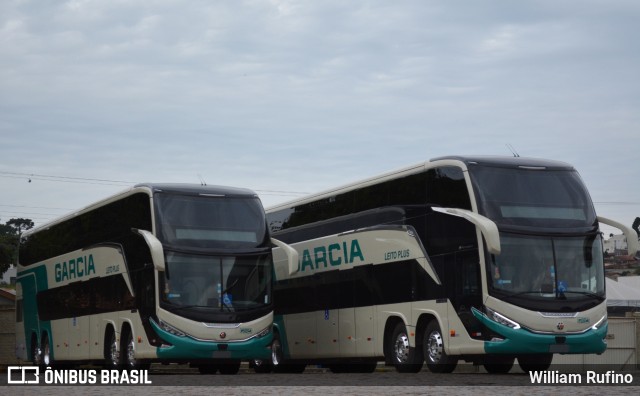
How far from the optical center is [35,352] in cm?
3716

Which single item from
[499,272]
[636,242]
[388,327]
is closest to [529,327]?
[499,272]

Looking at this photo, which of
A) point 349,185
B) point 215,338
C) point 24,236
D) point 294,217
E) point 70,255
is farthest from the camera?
point 24,236

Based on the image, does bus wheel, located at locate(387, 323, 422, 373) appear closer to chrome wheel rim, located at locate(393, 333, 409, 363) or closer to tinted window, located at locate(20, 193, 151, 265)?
chrome wheel rim, located at locate(393, 333, 409, 363)

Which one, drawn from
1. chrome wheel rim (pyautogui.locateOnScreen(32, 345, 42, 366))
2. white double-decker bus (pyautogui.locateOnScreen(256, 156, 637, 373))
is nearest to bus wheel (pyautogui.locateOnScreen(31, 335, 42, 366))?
chrome wheel rim (pyautogui.locateOnScreen(32, 345, 42, 366))

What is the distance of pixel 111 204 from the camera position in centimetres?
3002

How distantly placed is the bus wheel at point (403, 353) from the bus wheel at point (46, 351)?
13.6 metres

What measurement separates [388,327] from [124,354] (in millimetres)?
6574

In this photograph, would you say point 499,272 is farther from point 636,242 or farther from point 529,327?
point 636,242

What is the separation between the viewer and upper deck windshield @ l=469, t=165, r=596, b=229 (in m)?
22.6

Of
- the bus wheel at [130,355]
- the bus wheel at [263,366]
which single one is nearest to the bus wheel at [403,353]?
the bus wheel at [130,355]

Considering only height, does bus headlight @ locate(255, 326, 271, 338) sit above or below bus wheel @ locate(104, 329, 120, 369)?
above

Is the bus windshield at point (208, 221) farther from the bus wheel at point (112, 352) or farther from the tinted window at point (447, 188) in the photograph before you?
the tinted window at point (447, 188)

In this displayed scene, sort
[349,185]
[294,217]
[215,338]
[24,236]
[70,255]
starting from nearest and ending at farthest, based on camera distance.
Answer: [215,338] → [349,185] → [294,217] → [70,255] → [24,236]

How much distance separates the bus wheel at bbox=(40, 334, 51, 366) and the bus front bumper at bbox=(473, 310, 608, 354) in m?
17.1
